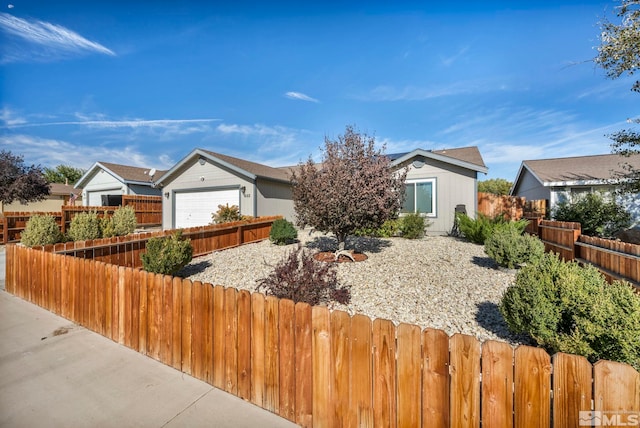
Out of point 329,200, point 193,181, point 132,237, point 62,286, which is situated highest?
point 193,181

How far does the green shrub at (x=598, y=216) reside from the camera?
1038cm

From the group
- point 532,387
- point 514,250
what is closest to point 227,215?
point 514,250

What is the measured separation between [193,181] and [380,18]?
1206 cm

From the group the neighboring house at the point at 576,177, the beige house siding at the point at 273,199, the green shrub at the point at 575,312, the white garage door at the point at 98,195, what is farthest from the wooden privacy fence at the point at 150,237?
the white garage door at the point at 98,195

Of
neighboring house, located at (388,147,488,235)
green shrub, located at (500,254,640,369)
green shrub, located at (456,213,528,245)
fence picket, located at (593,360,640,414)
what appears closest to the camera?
fence picket, located at (593,360,640,414)

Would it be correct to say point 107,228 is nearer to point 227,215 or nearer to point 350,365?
point 227,215

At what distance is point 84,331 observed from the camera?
13.1 feet

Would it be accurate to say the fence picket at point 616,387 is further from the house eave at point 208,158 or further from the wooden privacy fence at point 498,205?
the house eave at point 208,158

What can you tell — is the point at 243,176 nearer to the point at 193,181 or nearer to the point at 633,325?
the point at 193,181

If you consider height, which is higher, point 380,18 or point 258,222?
point 380,18

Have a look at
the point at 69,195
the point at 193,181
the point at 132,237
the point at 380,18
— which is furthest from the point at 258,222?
the point at 69,195

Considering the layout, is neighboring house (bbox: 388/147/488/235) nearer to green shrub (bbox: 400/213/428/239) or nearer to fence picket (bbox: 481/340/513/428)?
green shrub (bbox: 400/213/428/239)

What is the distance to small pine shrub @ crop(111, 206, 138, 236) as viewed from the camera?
34.3 feet

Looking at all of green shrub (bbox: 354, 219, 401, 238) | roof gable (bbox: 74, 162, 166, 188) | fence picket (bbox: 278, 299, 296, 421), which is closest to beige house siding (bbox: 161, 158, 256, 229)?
roof gable (bbox: 74, 162, 166, 188)
